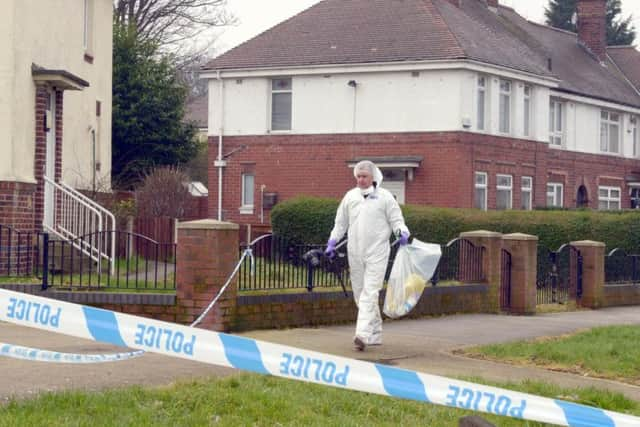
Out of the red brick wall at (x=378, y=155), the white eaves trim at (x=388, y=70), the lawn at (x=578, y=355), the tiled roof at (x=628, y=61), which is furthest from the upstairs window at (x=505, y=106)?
the lawn at (x=578, y=355)

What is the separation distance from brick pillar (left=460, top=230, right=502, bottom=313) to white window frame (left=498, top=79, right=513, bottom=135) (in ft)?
56.5

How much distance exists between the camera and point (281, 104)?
35.6m

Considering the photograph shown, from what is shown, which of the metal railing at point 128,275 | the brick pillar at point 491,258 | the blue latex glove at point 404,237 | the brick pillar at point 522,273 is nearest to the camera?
the blue latex glove at point 404,237

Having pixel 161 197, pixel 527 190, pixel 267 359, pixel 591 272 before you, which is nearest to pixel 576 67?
pixel 527 190

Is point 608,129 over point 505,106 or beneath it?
beneath

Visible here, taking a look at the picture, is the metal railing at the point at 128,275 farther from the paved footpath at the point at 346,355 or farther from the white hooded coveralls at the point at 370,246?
the white hooded coveralls at the point at 370,246

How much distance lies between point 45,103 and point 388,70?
16.7 m

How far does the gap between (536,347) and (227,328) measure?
128 inches

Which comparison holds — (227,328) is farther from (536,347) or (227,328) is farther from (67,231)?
(67,231)

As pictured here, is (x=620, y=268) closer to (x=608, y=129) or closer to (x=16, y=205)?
(x=16, y=205)

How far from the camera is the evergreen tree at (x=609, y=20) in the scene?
217 ft

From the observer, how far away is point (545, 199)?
3791cm

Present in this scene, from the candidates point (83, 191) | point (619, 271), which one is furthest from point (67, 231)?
point (619, 271)

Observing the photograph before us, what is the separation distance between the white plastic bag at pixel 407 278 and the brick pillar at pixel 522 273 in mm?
7520
